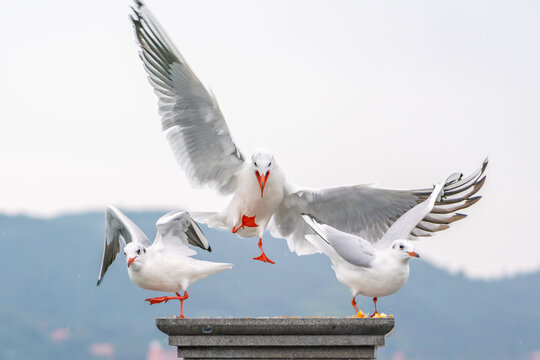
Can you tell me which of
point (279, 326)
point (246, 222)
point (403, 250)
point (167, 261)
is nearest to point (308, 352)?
point (279, 326)

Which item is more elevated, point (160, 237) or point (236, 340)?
point (160, 237)

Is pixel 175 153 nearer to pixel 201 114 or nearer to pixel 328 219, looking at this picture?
pixel 201 114

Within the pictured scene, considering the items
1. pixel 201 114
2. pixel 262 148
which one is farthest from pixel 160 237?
pixel 201 114

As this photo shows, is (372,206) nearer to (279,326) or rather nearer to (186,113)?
(186,113)

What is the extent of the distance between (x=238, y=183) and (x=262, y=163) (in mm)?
600

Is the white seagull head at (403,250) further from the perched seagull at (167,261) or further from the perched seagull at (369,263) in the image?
the perched seagull at (167,261)

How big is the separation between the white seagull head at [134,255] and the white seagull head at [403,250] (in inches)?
57.4

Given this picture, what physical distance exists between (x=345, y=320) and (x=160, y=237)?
1.25 metres

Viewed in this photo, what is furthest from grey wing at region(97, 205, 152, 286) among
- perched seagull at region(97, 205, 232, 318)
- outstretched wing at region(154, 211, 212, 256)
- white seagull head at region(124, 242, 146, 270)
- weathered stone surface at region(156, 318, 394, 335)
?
weathered stone surface at region(156, 318, 394, 335)

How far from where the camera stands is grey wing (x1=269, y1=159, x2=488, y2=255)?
5941 mm

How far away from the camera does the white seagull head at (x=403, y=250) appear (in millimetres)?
4750

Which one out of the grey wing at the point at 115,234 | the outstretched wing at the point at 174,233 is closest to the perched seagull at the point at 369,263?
the outstretched wing at the point at 174,233

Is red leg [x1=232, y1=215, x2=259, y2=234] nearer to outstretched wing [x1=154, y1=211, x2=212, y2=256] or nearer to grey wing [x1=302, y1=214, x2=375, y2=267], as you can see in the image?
outstretched wing [x1=154, y1=211, x2=212, y2=256]

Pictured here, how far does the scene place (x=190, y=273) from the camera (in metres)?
5.07
